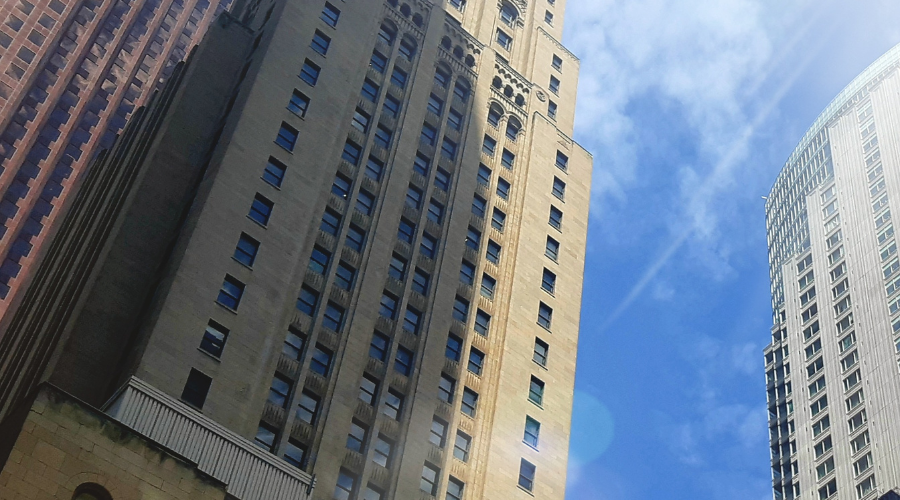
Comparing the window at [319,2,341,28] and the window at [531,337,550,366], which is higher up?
the window at [319,2,341,28]

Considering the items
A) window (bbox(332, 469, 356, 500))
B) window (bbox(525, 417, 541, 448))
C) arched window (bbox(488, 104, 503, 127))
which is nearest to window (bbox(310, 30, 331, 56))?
arched window (bbox(488, 104, 503, 127))

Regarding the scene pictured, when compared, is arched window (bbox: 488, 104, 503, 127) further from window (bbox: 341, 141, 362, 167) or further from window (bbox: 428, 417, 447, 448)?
window (bbox: 428, 417, 447, 448)

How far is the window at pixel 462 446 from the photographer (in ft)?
195

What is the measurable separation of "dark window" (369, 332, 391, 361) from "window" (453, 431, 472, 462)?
5807mm

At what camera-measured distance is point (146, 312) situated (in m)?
53.6

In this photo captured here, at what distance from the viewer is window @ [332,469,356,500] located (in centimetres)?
5338

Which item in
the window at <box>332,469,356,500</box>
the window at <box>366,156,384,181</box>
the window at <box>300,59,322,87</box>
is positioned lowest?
the window at <box>332,469,356,500</box>

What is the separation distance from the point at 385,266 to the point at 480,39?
27237mm

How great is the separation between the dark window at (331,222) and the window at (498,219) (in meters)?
12.1

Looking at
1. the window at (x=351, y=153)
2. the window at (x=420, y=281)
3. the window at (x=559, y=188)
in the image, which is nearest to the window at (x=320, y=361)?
the window at (x=420, y=281)

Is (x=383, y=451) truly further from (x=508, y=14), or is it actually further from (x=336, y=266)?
(x=508, y=14)

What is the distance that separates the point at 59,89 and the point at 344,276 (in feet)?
268

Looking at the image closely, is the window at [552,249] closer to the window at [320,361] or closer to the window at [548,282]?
the window at [548,282]

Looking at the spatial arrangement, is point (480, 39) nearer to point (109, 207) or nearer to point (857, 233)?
point (109, 207)
